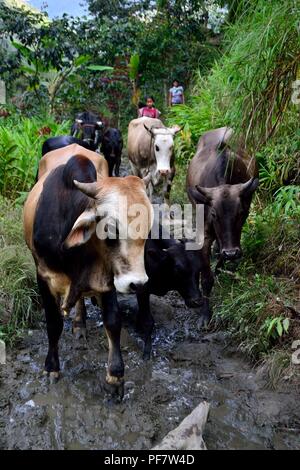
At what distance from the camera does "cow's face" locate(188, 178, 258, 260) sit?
4.88 metres

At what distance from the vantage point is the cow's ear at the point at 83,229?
331cm

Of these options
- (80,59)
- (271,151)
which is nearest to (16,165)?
(271,151)

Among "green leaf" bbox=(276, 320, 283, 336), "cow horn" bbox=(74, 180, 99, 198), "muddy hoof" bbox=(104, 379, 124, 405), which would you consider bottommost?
"muddy hoof" bbox=(104, 379, 124, 405)

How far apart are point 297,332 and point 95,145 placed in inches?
266

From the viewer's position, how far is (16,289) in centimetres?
531

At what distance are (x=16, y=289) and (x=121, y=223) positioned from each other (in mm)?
2509

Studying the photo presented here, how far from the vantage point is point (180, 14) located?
17.0 metres

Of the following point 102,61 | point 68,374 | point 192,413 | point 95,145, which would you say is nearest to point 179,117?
point 95,145

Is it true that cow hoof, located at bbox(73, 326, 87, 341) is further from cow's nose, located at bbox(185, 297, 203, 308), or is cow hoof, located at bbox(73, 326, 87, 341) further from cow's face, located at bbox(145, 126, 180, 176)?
cow's face, located at bbox(145, 126, 180, 176)

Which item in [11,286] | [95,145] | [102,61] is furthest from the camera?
[102,61]

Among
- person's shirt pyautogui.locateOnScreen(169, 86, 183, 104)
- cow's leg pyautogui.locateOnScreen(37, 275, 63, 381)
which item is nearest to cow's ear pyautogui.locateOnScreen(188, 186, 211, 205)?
cow's leg pyautogui.locateOnScreen(37, 275, 63, 381)

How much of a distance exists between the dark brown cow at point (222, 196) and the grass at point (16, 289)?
1688 millimetres

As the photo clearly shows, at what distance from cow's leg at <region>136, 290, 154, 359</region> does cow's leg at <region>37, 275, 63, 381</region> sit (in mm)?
830
